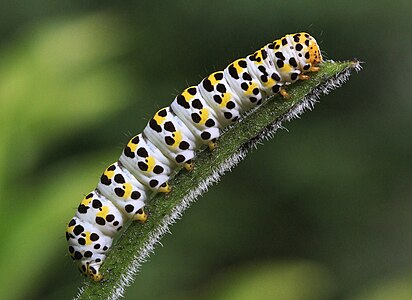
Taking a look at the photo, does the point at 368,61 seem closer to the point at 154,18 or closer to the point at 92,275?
the point at 154,18

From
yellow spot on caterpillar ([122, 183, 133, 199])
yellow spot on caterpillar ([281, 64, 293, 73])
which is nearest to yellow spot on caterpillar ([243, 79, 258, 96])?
yellow spot on caterpillar ([281, 64, 293, 73])

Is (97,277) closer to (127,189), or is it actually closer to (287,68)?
(127,189)

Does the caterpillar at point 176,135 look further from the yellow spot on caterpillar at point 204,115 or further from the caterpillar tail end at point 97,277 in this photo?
the caterpillar tail end at point 97,277

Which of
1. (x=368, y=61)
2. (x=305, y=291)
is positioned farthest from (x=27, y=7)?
(x=305, y=291)

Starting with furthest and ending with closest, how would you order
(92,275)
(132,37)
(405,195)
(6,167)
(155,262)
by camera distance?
(405,195)
(132,37)
(155,262)
(6,167)
(92,275)

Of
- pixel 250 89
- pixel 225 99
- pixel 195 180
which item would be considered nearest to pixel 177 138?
pixel 225 99

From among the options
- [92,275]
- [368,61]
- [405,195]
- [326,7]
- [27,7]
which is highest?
[27,7]

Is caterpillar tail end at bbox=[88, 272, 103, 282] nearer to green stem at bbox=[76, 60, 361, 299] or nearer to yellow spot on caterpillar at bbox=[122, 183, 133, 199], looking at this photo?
green stem at bbox=[76, 60, 361, 299]
